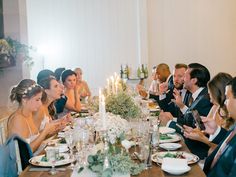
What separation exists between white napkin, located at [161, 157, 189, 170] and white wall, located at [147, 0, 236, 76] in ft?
17.0

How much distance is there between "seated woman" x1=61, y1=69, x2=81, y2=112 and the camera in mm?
4973

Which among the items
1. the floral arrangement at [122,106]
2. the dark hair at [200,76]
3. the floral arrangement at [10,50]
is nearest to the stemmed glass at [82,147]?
the floral arrangement at [122,106]

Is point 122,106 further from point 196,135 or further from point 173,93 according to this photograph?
point 173,93

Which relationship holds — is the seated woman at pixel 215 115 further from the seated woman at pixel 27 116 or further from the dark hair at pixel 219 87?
the seated woman at pixel 27 116

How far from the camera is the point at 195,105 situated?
11.5 feet

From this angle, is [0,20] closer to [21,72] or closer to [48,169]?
[21,72]

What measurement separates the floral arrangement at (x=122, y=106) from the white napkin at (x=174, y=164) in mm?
1026

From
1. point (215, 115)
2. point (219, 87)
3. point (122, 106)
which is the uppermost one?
point (219, 87)

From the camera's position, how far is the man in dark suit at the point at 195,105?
2972 mm

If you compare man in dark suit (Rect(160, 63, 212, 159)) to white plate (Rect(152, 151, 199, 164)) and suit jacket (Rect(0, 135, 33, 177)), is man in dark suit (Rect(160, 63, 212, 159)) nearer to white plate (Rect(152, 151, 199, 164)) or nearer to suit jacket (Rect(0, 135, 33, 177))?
white plate (Rect(152, 151, 199, 164))

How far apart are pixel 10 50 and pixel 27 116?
2.10 metres

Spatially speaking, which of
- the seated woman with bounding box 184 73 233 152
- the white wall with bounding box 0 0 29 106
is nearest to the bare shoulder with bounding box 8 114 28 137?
the seated woman with bounding box 184 73 233 152

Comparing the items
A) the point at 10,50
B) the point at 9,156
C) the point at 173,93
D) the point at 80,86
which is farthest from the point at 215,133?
the point at 80,86

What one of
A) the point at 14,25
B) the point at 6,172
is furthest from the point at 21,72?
the point at 6,172
